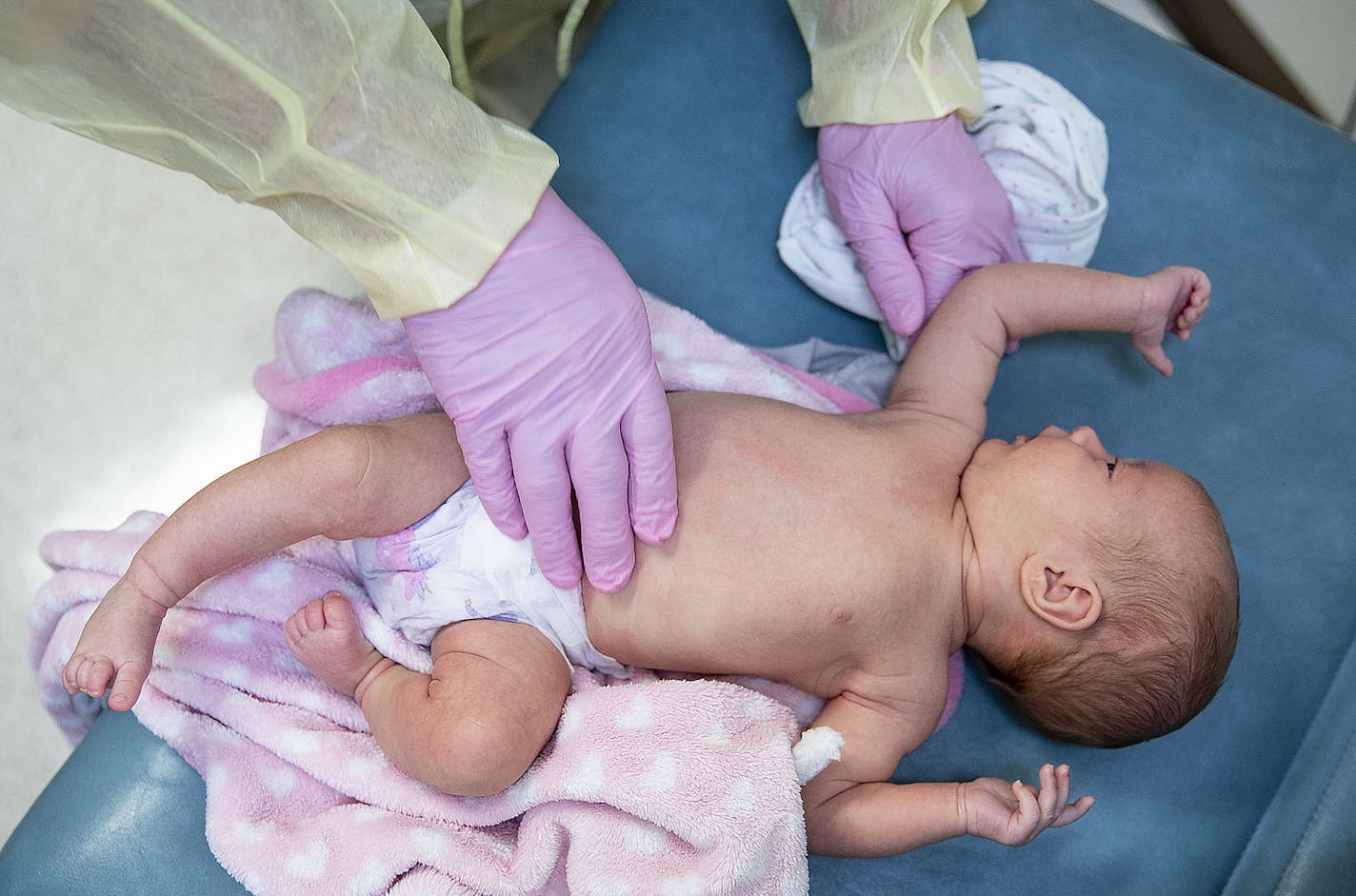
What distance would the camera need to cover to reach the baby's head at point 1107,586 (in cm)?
100

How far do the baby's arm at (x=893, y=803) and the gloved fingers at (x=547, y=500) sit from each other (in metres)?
0.35

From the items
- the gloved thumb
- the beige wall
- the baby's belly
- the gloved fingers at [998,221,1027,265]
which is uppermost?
the beige wall

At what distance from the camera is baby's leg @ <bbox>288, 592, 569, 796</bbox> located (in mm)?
943

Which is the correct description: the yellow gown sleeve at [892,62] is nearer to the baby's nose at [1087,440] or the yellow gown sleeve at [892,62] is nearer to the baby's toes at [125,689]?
the baby's nose at [1087,440]

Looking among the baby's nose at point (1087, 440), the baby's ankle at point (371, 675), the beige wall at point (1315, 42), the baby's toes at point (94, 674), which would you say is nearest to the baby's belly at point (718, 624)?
the baby's ankle at point (371, 675)

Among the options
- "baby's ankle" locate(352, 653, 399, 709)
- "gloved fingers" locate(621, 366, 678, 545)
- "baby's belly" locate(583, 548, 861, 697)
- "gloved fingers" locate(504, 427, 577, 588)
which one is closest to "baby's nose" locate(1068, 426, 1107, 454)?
"baby's belly" locate(583, 548, 861, 697)

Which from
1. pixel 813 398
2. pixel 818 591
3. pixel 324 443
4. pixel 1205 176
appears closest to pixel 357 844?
pixel 324 443

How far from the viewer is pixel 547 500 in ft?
3.11

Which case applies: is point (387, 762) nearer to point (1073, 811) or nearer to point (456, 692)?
point (456, 692)

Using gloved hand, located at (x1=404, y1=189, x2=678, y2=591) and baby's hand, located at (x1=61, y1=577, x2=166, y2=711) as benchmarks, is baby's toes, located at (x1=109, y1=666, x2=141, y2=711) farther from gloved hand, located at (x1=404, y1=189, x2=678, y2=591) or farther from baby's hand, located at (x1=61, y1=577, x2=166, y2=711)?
gloved hand, located at (x1=404, y1=189, x2=678, y2=591)

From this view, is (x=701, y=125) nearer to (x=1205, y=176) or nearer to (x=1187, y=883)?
(x=1205, y=176)

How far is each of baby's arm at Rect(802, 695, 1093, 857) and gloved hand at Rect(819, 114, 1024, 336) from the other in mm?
465

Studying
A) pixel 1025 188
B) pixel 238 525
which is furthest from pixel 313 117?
pixel 1025 188

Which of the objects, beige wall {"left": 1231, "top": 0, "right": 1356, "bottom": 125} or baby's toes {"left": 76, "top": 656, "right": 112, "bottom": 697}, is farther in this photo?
beige wall {"left": 1231, "top": 0, "right": 1356, "bottom": 125}
